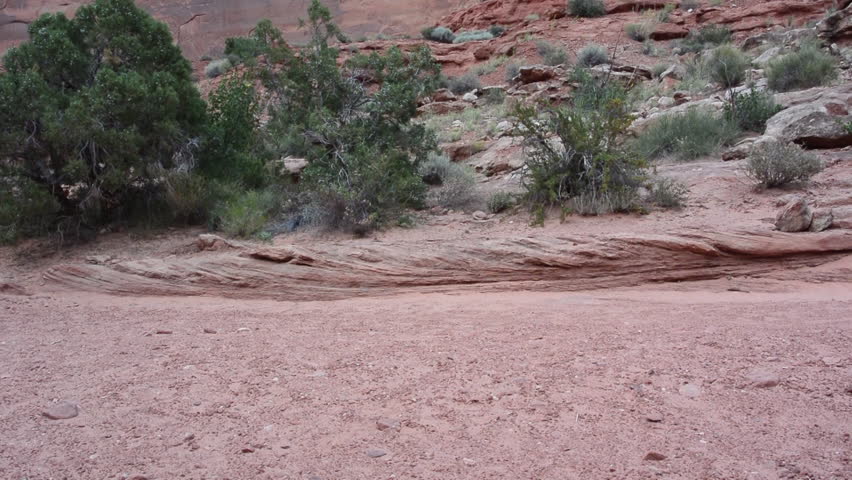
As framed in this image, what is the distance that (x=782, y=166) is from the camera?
743cm

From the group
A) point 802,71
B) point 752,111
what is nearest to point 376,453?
point 752,111

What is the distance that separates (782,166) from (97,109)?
28.0ft

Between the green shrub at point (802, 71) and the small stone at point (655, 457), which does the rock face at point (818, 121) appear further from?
the small stone at point (655, 457)

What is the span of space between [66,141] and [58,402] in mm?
5758

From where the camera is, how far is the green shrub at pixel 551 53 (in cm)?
2053

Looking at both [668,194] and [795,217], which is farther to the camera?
[668,194]

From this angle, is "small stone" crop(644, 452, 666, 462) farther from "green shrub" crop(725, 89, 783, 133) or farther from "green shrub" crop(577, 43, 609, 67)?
"green shrub" crop(577, 43, 609, 67)

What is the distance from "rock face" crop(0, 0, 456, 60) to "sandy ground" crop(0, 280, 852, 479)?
97.9 feet

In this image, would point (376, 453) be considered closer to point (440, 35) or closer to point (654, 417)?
point (654, 417)

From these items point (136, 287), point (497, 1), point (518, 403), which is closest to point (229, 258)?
point (136, 287)

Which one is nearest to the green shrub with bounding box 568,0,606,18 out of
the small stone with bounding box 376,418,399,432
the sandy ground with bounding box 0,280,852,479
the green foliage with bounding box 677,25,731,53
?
the green foliage with bounding box 677,25,731,53

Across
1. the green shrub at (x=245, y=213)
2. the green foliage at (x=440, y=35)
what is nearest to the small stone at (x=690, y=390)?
the green shrub at (x=245, y=213)

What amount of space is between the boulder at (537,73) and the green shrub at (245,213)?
35.5 ft

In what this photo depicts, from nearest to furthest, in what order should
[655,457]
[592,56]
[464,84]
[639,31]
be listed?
[655,457], [592,56], [464,84], [639,31]
